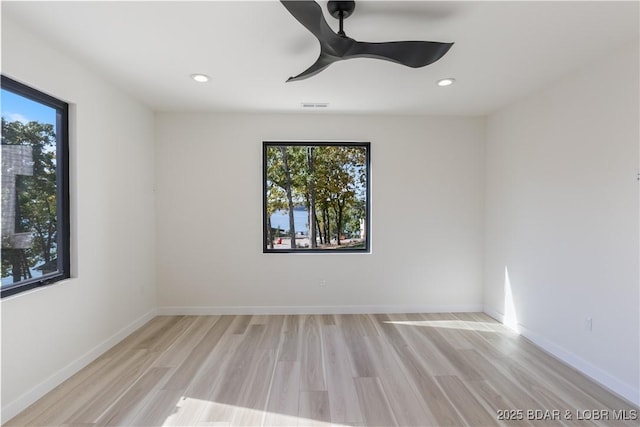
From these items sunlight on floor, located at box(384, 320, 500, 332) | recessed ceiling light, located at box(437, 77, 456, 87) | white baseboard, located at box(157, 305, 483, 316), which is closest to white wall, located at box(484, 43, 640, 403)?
sunlight on floor, located at box(384, 320, 500, 332)

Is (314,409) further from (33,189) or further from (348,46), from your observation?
(33,189)

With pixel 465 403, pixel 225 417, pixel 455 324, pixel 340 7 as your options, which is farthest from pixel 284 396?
pixel 340 7

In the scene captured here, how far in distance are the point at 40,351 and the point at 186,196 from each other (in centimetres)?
201

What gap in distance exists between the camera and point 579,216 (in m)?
2.53

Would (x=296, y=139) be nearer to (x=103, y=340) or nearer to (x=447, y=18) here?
(x=447, y=18)

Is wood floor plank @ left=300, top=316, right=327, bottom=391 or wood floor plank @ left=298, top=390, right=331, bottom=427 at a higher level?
wood floor plank @ left=300, top=316, right=327, bottom=391

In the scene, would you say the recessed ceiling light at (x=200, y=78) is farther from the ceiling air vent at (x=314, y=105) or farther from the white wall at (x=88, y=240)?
the ceiling air vent at (x=314, y=105)

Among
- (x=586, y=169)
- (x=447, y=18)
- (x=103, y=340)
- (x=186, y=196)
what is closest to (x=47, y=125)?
(x=186, y=196)

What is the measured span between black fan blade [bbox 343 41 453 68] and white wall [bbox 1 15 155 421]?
82.2 inches

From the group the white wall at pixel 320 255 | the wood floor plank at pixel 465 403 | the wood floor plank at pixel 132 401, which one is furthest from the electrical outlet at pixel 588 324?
the wood floor plank at pixel 132 401

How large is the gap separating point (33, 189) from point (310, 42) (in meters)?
2.18

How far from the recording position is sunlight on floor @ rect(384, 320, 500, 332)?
3393 millimetres

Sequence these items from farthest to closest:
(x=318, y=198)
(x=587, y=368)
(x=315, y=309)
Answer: (x=318, y=198) → (x=315, y=309) → (x=587, y=368)

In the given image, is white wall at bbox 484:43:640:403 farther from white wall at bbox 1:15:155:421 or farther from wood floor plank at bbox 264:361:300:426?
white wall at bbox 1:15:155:421
